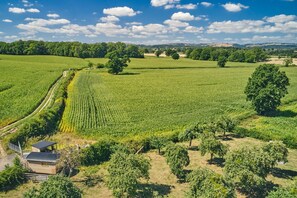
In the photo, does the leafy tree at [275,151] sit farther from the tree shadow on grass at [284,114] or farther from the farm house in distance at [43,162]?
the tree shadow on grass at [284,114]

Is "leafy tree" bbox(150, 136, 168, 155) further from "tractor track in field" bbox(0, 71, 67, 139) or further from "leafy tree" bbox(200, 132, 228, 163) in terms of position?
"tractor track in field" bbox(0, 71, 67, 139)

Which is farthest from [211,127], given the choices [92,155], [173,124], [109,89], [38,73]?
[38,73]

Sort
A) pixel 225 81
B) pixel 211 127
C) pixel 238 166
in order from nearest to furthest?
pixel 238 166, pixel 211 127, pixel 225 81

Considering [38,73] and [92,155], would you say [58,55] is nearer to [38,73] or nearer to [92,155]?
[38,73]

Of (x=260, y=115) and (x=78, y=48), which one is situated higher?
(x=78, y=48)

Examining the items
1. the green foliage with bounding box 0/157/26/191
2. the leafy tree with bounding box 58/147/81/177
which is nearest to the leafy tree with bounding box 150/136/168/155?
the leafy tree with bounding box 58/147/81/177
